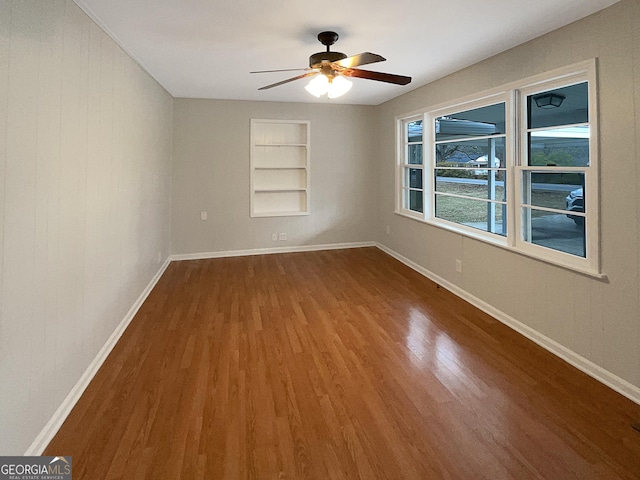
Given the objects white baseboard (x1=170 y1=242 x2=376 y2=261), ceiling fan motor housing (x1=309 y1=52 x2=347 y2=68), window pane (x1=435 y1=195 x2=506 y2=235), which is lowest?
white baseboard (x1=170 y1=242 x2=376 y2=261)

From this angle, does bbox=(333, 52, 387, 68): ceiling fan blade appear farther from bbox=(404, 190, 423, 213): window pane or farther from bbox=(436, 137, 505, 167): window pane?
bbox=(404, 190, 423, 213): window pane

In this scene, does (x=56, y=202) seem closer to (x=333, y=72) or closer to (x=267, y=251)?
(x=333, y=72)

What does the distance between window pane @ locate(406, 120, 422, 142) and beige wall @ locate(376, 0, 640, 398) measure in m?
1.55

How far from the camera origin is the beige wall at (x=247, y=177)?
18.9 feet

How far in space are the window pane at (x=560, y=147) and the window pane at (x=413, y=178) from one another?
2.13 m

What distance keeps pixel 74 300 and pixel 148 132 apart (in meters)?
2.48

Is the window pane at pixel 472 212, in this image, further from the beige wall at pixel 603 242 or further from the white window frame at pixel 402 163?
the white window frame at pixel 402 163

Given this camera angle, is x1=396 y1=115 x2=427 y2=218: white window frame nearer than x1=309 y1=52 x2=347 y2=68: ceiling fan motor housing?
No

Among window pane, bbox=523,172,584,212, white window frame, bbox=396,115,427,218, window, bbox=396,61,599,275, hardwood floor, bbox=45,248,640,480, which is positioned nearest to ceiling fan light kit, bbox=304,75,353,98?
window, bbox=396,61,599,275

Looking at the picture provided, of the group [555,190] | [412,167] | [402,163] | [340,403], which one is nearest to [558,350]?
[555,190]

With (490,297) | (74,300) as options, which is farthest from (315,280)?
(74,300)

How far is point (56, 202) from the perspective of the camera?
204cm

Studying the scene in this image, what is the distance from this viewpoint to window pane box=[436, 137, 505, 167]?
12.3 ft

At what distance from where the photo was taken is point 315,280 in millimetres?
4805
